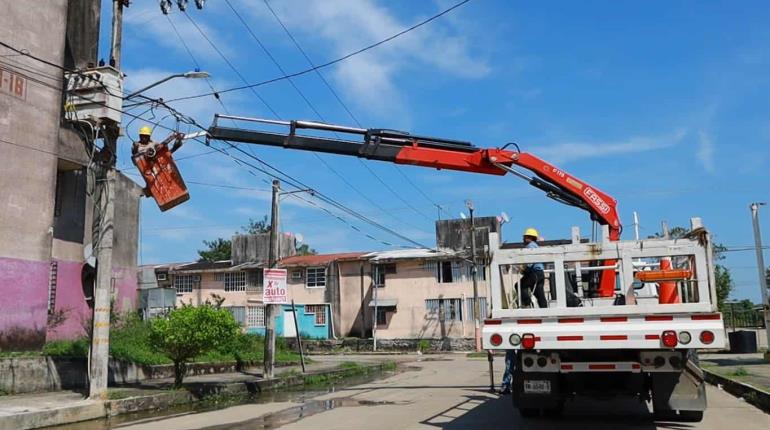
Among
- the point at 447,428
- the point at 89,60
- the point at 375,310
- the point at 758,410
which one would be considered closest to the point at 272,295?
the point at 89,60

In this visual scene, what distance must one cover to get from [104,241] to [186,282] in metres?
39.2

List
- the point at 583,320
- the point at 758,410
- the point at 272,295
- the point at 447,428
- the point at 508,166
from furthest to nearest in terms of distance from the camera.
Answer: the point at 272,295 → the point at 508,166 → the point at 758,410 → the point at 447,428 → the point at 583,320

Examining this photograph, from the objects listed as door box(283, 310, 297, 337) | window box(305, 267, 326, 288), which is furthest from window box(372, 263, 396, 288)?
door box(283, 310, 297, 337)

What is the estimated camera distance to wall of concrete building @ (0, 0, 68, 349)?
15406 mm

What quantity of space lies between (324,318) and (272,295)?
29.3 meters

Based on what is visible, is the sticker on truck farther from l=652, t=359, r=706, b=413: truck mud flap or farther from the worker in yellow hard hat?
the worker in yellow hard hat

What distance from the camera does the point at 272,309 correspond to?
19281mm

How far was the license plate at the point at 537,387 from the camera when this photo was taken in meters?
7.93

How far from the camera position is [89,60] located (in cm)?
1897

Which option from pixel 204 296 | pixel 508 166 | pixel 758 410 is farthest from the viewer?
pixel 204 296

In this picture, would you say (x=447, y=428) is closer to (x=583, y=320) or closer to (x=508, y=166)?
(x=583, y=320)

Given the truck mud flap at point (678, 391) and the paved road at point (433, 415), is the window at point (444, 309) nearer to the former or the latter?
the paved road at point (433, 415)

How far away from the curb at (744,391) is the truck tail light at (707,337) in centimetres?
425

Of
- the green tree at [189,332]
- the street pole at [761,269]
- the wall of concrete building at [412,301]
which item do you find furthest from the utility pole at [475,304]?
the green tree at [189,332]
